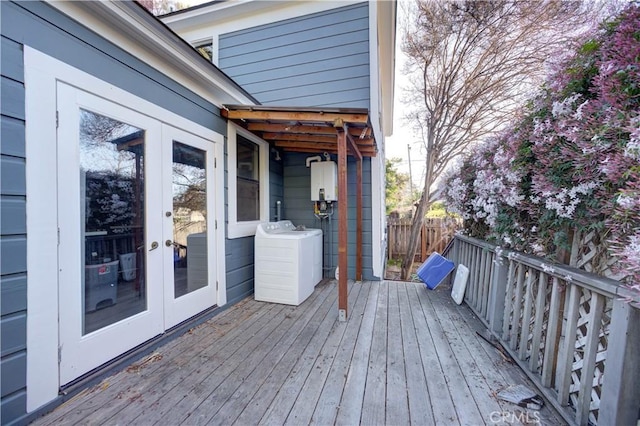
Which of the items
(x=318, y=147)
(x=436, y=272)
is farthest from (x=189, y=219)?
(x=436, y=272)

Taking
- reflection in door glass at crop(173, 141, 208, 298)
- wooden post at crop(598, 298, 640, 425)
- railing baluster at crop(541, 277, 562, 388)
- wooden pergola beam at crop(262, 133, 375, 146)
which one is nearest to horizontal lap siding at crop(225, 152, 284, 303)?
reflection in door glass at crop(173, 141, 208, 298)

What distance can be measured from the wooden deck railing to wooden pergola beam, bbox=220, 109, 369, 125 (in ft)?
6.27

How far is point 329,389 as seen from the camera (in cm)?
179

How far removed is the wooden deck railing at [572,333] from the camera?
3.89 ft

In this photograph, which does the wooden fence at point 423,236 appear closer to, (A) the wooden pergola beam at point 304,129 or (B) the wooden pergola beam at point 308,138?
(B) the wooden pergola beam at point 308,138

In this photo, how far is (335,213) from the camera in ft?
14.9

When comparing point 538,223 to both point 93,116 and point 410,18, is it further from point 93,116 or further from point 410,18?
point 410,18

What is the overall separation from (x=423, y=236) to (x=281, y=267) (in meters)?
4.77

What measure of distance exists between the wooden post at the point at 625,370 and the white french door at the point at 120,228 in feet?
9.78

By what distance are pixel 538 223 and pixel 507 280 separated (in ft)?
2.41

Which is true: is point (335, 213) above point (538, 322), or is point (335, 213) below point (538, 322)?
above

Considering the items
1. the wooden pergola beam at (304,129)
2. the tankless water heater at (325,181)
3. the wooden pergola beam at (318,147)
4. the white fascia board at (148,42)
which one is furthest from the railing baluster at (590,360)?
the white fascia board at (148,42)

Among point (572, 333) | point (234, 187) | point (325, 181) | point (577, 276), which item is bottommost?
point (572, 333)

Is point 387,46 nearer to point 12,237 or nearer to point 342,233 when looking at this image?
point 342,233
